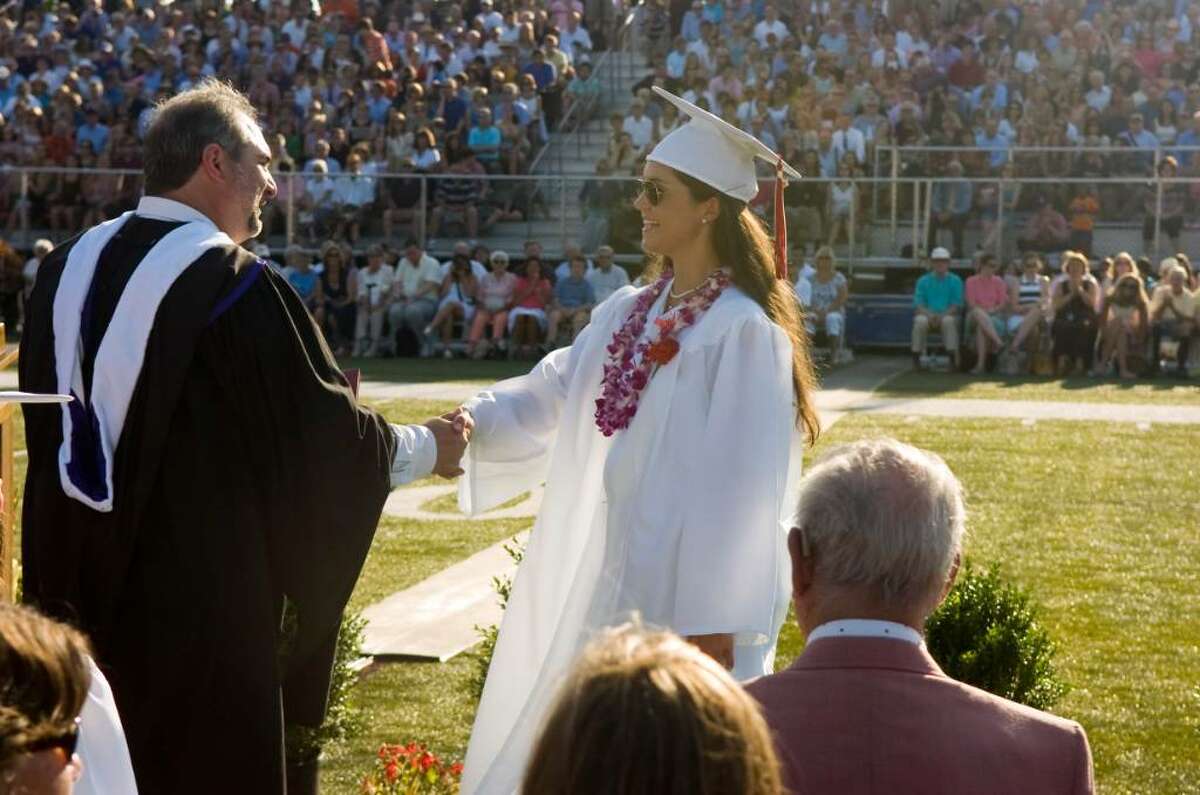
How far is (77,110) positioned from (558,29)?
758 cm

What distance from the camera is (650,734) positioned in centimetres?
206

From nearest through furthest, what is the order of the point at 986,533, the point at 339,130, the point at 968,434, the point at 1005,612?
the point at 1005,612 < the point at 986,533 < the point at 968,434 < the point at 339,130

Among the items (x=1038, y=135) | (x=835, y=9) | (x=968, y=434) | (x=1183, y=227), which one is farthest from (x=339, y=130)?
(x=968, y=434)

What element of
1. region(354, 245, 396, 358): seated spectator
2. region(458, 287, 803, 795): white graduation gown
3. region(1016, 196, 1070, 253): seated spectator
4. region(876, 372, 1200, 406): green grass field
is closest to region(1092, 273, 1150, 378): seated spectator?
region(876, 372, 1200, 406): green grass field

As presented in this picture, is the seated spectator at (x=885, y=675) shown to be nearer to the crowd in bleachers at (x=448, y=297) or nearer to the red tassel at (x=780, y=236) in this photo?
the red tassel at (x=780, y=236)

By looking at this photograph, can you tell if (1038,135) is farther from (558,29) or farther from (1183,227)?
(558,29)

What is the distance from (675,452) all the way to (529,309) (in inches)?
735

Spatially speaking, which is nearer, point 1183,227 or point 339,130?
point 1183,227

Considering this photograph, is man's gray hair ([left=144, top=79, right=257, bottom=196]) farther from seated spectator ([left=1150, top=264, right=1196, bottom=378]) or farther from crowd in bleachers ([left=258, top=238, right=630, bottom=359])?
crowd in bleachers ([left=258, top=238, right=630, bottom=359])

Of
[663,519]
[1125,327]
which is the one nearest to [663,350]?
[663,519]

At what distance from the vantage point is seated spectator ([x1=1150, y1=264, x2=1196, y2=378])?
21.2m

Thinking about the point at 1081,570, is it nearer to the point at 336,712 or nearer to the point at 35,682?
the point at 336,712

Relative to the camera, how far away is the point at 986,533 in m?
11.7

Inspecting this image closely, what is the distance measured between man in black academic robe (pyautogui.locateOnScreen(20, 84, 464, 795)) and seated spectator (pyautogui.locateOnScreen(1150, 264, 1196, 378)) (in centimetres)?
1802
